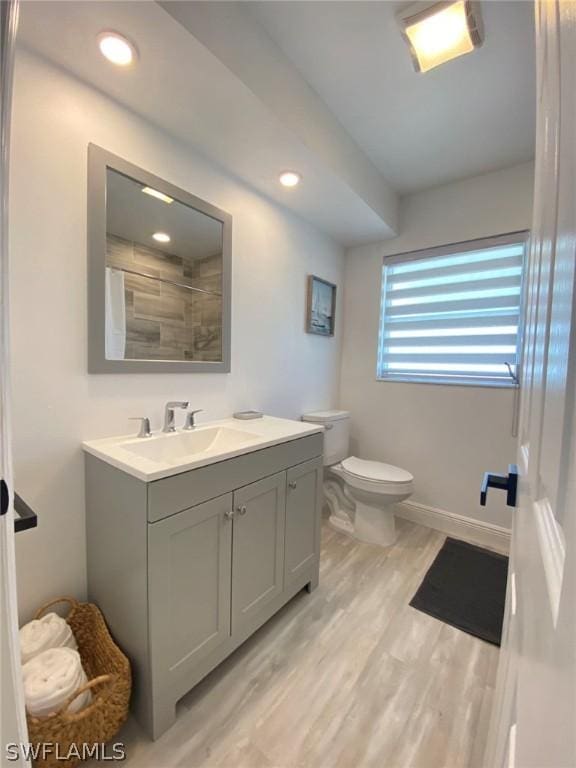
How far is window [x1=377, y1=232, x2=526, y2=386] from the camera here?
6.99 ft

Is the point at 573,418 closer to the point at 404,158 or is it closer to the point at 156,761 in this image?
the point at 156,761

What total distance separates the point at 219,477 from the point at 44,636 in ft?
2.49

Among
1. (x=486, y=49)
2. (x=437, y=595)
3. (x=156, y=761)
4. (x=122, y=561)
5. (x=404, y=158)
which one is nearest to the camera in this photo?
(x=156, y=761)

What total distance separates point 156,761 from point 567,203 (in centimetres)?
166

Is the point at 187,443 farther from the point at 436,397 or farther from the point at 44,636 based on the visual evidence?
the point at 436,397

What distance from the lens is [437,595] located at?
5.69 ft

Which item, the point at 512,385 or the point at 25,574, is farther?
the point at 512,385

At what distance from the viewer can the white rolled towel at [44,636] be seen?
1029mm

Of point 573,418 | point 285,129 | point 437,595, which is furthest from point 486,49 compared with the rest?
point 437,595

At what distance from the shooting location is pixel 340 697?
1.19m

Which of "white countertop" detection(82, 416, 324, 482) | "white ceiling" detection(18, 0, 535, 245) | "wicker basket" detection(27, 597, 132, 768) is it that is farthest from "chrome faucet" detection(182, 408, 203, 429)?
"white ceiling" detection(18, 0, 535, 245)

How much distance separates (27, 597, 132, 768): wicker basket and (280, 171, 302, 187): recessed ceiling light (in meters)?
2.18

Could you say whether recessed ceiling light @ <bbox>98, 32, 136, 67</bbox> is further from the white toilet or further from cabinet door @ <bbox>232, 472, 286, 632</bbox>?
the white toilet

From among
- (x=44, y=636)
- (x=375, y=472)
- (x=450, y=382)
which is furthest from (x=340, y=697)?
(x=450, y=382)
